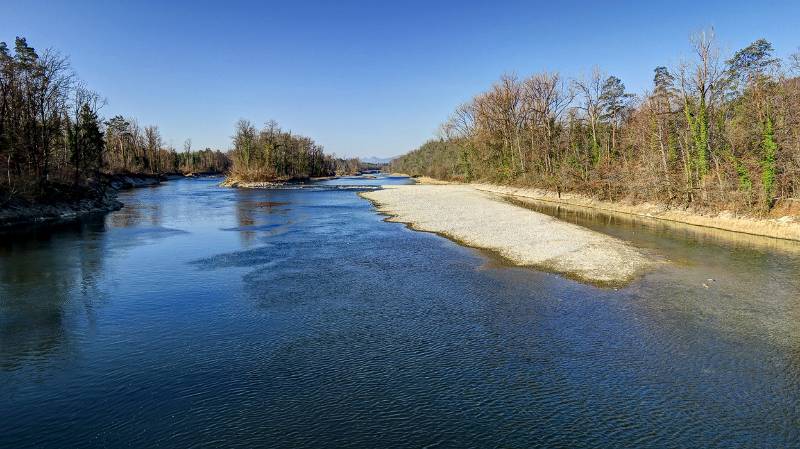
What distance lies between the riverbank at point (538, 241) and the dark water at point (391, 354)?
1.64 meters

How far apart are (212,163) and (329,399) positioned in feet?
661

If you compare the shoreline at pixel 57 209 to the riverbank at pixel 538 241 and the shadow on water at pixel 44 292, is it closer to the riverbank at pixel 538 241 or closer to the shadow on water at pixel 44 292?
the shadow on water at pixel 44 292

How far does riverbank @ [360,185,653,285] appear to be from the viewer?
21547 mm

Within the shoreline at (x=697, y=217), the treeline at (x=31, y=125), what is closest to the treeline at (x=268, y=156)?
the treeline at (x=31, y=125)

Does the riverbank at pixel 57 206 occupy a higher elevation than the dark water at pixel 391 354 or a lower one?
higher

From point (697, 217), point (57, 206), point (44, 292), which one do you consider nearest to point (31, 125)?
point (57, 206)

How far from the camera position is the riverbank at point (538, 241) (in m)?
21.5

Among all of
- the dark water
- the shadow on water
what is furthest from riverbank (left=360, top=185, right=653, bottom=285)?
the shadow on water

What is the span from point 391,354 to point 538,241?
58.7 feet

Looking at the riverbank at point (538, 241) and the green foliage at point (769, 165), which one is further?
the green foliage at point (769, 165)

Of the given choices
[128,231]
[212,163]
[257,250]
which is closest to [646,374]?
[257,250]

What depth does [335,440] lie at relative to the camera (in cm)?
845

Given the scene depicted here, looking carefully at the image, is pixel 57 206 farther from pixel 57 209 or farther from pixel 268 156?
pixel 268 156

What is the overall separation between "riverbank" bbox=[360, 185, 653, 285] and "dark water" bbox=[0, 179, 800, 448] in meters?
1.64
